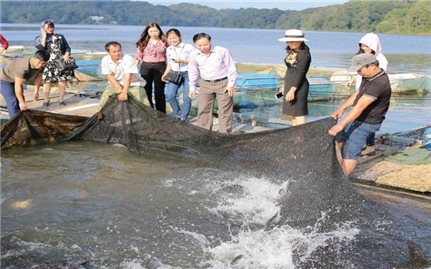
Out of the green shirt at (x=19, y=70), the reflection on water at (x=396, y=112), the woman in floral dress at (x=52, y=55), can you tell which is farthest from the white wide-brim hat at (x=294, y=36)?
the woman in floral dress at (x=52, y=55)

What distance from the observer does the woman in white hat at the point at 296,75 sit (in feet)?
19.9

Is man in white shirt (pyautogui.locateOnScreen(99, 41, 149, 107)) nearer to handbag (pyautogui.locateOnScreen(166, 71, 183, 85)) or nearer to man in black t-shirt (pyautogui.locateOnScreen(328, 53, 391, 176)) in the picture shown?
handbag (pyautogui.locateOnScreen(166, 71, 183, 85))

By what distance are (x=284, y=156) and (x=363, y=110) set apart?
37.4 inches

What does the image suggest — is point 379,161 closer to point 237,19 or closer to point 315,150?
point 315,150

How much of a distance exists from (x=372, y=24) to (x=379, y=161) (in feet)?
372

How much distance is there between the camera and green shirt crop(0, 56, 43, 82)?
684 cm

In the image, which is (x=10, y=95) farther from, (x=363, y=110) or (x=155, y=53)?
(x=363, y=110)

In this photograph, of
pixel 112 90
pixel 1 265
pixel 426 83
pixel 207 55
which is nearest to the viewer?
pixel 1 265

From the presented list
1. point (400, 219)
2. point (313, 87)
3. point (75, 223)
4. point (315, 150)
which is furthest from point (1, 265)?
point (313, 87)

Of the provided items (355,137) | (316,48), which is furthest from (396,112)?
(316,48)

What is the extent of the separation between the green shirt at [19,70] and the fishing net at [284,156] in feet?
1.95

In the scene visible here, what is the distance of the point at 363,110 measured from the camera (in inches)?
201

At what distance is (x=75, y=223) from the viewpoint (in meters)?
4.64

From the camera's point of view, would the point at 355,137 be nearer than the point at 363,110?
No
